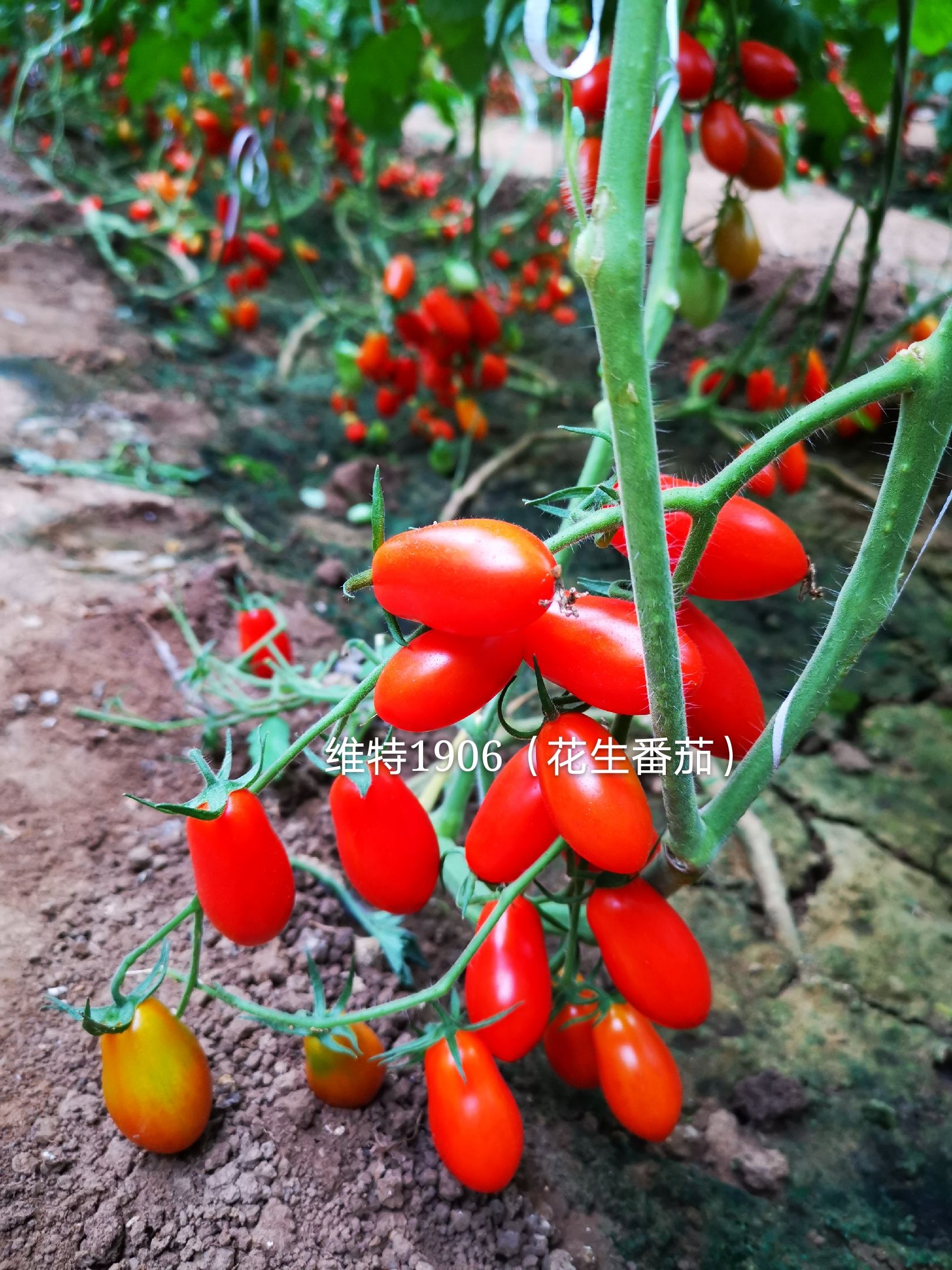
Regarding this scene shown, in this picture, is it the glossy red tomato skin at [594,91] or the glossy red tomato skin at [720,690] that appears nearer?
the glossy red tomato skin at [720,690]

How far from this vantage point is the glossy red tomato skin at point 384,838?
762 mm

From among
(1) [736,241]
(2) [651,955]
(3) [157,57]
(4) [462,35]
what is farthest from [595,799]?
(3) [157,57]

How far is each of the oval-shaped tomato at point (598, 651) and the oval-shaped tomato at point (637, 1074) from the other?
1.14 feet

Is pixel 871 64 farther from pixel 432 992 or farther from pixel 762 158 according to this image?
pixel 432 992

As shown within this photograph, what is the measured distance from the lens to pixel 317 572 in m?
1.78

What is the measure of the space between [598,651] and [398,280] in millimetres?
1669

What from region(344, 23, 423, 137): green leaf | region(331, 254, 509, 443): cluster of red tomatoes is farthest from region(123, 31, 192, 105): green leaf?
region(331, 254, 509, 443): cluster of red tomatoes

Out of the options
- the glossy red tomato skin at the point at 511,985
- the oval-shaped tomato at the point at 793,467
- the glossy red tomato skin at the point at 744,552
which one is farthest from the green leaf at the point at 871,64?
the glossy red tomato skin at the point at 511,985

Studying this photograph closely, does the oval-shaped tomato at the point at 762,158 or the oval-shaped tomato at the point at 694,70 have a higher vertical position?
the oval-shaped tomato at the point at 694,70

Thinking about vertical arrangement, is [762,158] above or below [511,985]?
above

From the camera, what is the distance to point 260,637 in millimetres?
1229

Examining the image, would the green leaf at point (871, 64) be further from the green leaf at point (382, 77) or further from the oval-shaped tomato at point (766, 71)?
the green leaf at point (382, 77)

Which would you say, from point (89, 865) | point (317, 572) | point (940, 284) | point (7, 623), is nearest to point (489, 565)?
point (89, 865)

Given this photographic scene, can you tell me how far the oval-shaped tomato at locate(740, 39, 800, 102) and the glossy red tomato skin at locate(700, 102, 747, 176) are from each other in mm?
53
